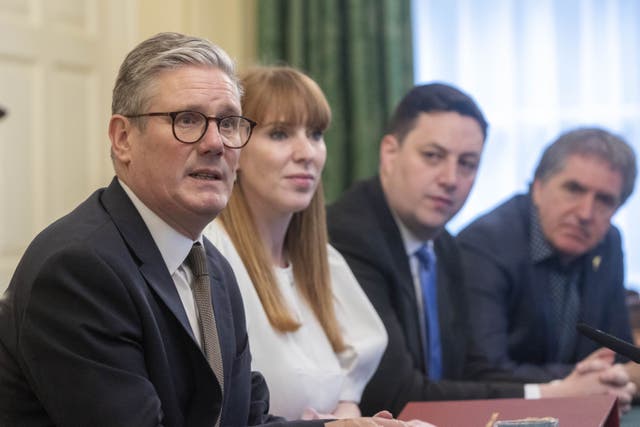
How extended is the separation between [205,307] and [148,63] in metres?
0.37

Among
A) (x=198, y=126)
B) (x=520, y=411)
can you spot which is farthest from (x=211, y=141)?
(x=520, y=411)

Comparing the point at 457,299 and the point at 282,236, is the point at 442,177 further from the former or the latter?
the point at 282,236

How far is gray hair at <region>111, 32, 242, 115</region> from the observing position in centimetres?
144

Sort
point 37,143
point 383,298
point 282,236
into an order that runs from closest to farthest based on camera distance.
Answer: point 282,236, point 383,298, point 37,143

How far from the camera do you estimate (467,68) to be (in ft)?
14.4

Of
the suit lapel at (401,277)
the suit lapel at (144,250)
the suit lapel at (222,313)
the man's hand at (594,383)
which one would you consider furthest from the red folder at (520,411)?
the suit lapel at (401,277)

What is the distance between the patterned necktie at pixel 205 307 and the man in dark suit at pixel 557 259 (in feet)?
4.57

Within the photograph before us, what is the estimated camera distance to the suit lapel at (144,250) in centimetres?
139

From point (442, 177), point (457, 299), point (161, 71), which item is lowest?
point (457, 299)

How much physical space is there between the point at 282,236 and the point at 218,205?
735 millimetres

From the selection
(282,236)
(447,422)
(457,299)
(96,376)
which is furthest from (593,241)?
(96,376)

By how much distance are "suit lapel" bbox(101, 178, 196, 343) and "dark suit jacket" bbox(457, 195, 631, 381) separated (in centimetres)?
148

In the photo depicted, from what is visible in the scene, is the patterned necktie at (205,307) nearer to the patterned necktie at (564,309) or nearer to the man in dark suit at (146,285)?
the man in dark suit at (146,285)

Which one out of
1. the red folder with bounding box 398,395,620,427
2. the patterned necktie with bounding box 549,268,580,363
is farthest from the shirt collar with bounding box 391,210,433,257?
the red folder with bounding box 398,395,620,427
